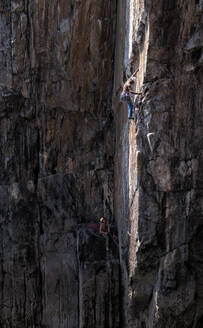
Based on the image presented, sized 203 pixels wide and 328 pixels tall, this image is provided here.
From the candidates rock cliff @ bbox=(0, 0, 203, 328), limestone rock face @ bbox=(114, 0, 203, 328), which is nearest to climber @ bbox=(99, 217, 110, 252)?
rock cliff @ bbox=(0, 0, 203, 328)

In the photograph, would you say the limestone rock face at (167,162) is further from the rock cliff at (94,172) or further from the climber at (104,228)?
the climber at (104,228)

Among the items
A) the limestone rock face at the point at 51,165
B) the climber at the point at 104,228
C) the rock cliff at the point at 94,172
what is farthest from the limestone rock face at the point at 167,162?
the limestone rock face at the point at 51,165

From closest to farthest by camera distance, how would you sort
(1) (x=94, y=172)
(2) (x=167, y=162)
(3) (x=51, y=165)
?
(2) (x=167, y=162) < (3) (x=51, y=165) < (1) (x=94, y=172)

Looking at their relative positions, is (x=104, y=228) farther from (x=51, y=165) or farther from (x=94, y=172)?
(x=51, y=165)

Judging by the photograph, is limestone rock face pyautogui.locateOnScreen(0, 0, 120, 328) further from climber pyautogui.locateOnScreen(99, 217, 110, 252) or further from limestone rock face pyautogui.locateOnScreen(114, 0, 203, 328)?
limestone rock face pyautogui.locateOnScreen(114, 0, 203, 328)

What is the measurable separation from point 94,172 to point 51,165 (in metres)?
1.44

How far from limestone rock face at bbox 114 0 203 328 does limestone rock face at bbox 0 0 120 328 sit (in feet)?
8.64

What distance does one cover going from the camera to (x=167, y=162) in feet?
19.4

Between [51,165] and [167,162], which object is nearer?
[167,162]

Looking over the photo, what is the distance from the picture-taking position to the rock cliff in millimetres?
5910

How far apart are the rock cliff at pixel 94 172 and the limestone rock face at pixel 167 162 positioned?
23 millimetres

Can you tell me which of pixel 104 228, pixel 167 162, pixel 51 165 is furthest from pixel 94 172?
pixel 167 162

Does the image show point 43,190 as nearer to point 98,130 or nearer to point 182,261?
point 98,130

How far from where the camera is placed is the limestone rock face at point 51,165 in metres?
8.88
